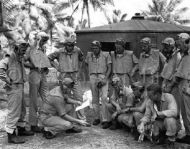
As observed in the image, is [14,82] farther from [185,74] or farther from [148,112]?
[185,74]

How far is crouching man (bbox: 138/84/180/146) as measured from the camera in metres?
4.72

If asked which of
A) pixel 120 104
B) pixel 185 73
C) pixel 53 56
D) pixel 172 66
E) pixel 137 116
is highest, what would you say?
pixel 53 56

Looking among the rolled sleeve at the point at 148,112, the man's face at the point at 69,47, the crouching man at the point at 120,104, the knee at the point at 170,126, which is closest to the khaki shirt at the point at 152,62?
the crouching man at the point at 120,104

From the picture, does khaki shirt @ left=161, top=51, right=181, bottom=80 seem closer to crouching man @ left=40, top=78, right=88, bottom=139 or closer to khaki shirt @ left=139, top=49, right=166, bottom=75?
khaki shirt @ left=139, top=49, right=166, bottom=75

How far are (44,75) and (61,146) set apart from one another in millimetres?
1592

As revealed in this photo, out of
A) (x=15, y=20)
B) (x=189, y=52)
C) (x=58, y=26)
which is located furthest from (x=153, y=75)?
(x=58, y=26)

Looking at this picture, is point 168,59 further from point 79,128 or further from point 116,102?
point 79,128

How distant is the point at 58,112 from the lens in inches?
213

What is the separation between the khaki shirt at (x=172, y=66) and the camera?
211 inches

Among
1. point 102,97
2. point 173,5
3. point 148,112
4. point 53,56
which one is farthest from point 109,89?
point 173,5

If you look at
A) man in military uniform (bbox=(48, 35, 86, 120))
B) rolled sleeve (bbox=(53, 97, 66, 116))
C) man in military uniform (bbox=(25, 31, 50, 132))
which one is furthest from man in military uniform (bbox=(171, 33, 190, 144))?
man in military uniform (bbox=(25, 31, 50, 132))

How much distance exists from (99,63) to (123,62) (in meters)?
0.50

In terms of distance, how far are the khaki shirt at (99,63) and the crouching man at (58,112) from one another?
1178 mm

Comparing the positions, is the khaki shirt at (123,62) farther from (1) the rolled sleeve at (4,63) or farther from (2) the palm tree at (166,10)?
(2) the palm tree at (166,10)
